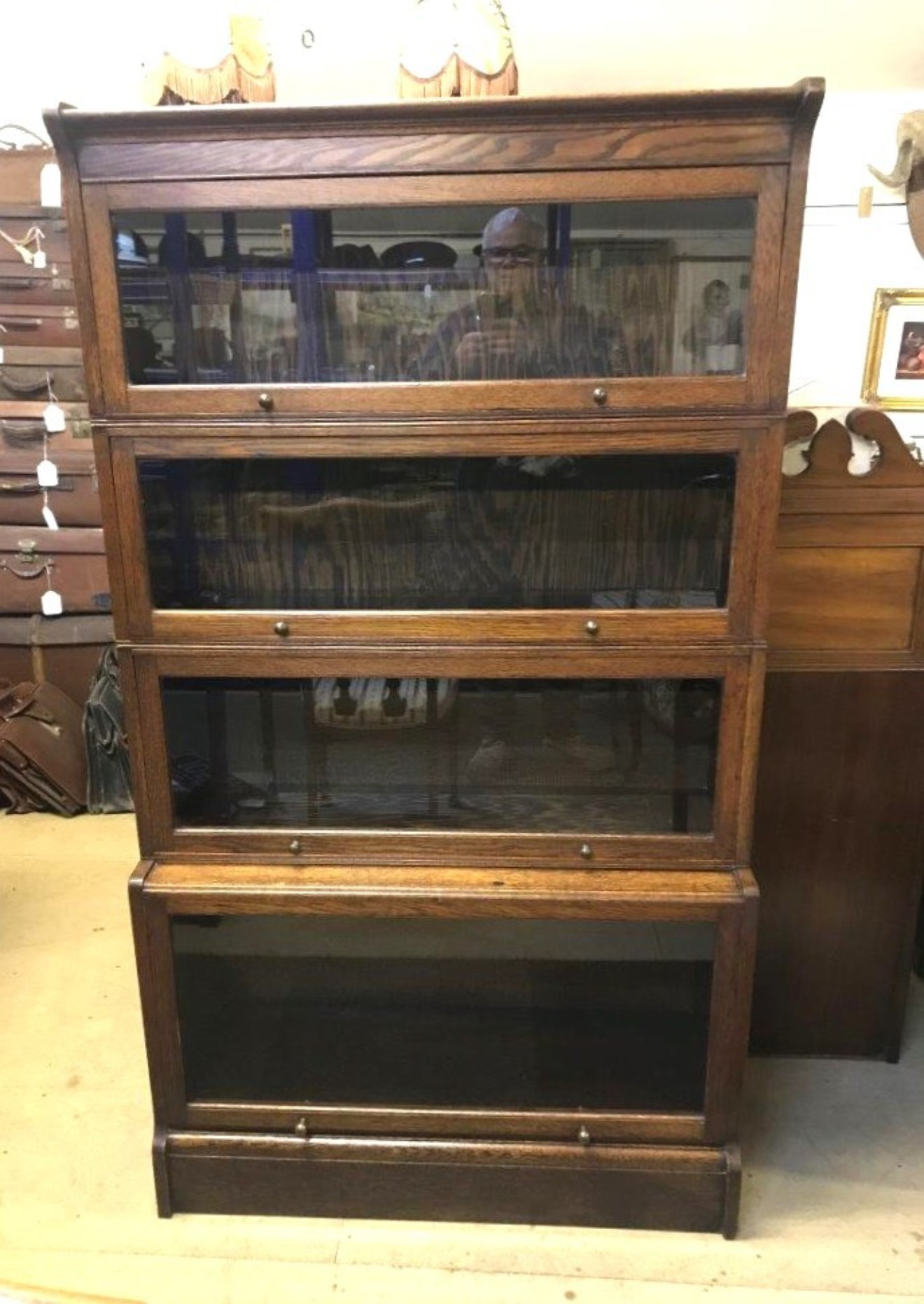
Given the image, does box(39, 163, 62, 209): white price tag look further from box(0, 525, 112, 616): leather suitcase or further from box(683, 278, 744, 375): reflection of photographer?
box(683, 278, 744, 375): reflection of photographer

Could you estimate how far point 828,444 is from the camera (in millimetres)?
1753

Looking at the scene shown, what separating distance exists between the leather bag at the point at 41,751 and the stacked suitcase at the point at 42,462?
3.4 inches

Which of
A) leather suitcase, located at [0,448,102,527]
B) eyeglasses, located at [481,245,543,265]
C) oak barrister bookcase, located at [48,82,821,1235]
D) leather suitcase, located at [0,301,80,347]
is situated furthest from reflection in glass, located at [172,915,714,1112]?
leather suitcase, located at [0,301,80,347]

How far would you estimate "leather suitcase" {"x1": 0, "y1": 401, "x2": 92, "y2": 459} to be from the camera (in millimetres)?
2906

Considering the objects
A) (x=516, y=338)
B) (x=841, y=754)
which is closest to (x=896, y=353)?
(x=841, y=754)

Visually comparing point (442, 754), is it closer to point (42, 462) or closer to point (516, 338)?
point (516, 338)

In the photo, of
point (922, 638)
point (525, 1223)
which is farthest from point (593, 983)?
point (922, 638)

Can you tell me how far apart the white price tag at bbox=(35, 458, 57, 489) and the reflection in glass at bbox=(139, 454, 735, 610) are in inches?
66.5

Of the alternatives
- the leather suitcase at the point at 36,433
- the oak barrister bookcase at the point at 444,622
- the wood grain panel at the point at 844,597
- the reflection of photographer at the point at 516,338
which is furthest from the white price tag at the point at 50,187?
the wood grain panel at the point at 844,597

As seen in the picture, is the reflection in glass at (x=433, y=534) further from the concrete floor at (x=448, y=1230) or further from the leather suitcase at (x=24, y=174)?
the leather suitcase at (x=24, y=174)

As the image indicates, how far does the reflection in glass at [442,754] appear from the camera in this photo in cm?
151

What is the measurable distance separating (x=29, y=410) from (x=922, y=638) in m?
2.47

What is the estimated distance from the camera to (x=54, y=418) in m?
2.89

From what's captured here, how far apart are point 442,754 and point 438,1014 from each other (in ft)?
1.57
